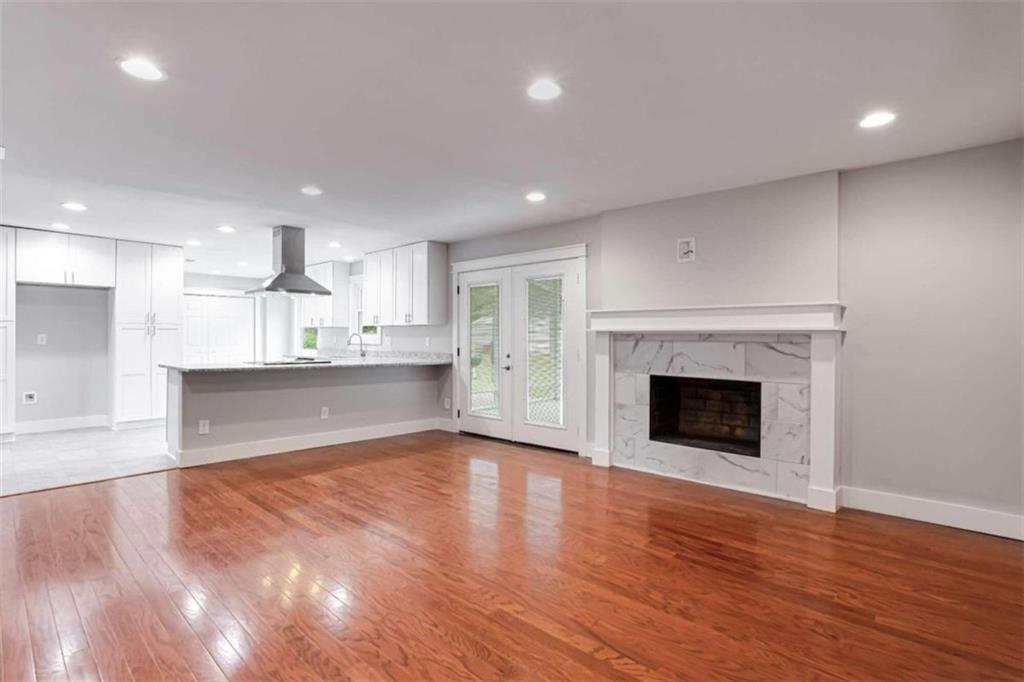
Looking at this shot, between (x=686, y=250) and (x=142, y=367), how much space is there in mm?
6857

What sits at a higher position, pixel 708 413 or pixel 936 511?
pixel 708 413

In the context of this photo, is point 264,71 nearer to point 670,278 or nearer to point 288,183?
point 288,183

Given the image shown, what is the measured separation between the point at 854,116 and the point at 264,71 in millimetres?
3039

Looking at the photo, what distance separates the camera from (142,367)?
6883 mm

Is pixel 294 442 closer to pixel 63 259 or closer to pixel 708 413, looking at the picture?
pixel 63 259

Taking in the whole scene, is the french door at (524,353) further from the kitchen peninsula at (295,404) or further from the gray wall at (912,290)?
the gray wall at (912,290)

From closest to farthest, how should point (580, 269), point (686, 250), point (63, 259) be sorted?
point (686, 250), point (580, 269), point (63, 259)

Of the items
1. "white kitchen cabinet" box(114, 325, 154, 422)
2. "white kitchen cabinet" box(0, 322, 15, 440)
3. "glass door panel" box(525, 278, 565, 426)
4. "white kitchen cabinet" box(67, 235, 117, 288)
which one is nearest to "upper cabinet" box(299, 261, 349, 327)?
"white kitchen cabinet" box(114, 325, 154, 422)

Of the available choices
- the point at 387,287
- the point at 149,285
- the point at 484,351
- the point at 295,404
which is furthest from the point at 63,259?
the point at 484,351

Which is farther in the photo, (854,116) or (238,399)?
(238,399)

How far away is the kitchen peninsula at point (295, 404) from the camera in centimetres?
493

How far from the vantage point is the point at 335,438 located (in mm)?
5949

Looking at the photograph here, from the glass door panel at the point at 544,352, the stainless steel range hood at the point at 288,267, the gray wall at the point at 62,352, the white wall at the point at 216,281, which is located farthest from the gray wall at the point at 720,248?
the white wall at the point at 216,281

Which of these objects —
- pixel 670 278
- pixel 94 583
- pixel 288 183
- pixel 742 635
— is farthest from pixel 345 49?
pixel 670 278
